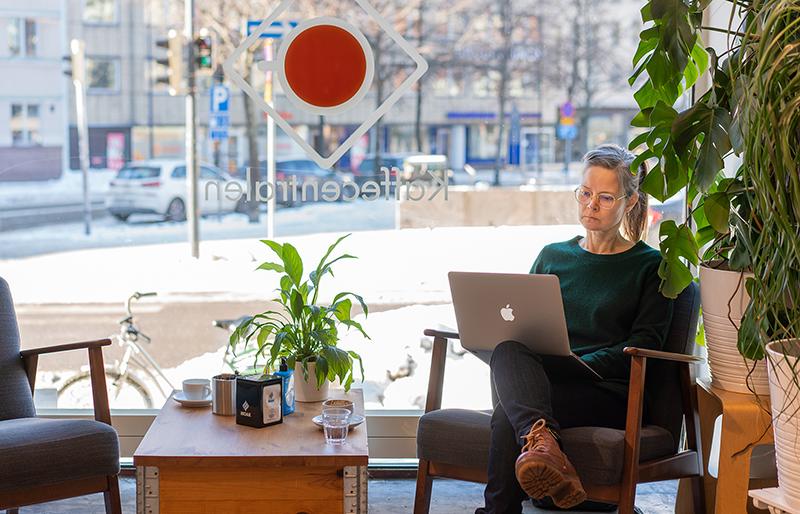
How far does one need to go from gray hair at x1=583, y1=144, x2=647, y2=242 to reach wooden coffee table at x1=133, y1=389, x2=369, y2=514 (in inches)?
50.7

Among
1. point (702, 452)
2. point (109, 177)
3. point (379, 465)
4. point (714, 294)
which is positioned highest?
point (109, 177)

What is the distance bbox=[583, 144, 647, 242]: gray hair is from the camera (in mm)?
3439

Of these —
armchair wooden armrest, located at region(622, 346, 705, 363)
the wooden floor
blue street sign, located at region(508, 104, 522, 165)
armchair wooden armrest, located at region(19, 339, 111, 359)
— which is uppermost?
blue street sign, located at region(508, 104, 522, 165)

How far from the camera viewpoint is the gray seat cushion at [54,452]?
2.95m

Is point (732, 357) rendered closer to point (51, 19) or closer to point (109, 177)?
point (109, 177)

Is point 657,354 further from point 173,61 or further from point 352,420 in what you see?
point 173,61

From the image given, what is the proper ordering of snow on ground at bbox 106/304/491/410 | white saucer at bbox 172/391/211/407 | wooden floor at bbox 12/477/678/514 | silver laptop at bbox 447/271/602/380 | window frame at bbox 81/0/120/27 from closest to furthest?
silver laptop at bbox 447/271/602/380, white saucer at bbox 172/391/211/407, wooden floor at bbox 12/477/678/514, window frame at bbox 81/0/120/27, snow on ground at bbox 106/304/491/410

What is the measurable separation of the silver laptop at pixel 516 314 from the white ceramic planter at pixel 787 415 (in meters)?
0.66

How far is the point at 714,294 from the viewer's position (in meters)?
3.17

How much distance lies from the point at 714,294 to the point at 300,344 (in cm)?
133

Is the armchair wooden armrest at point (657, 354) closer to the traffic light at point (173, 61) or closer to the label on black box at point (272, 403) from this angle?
the label on black box at point (272, 403)

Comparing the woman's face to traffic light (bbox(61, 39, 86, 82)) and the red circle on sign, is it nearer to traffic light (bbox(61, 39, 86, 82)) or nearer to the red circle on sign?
the red circle on sign

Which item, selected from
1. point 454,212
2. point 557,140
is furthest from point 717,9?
point 454,212

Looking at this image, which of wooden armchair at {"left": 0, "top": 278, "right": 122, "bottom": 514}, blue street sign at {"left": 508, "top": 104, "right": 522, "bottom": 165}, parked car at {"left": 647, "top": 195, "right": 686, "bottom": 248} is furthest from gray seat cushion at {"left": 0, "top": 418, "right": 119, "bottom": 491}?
parked car at {"left": 647, "top": 195, "right": 686, "bottom": 248}
